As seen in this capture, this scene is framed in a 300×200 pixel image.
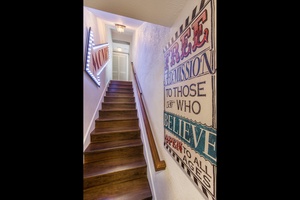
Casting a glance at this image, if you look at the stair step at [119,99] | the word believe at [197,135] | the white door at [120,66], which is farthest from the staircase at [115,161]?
the white door at [120,66]

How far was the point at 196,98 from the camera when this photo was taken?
24.2 inches

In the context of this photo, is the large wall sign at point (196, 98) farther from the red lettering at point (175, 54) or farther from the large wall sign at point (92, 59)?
the large wall sign at point (92, 59)

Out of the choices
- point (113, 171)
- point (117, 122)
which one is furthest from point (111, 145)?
point (117, 122)

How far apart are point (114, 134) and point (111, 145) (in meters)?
0.19

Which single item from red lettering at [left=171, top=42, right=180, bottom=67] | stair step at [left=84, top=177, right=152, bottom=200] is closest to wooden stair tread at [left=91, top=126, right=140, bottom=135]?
stair step at [left=84, top=177, right=152, bottom=200]

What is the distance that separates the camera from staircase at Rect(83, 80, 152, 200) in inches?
50.8

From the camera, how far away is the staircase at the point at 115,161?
129 cm

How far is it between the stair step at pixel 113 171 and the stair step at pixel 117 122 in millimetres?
630
